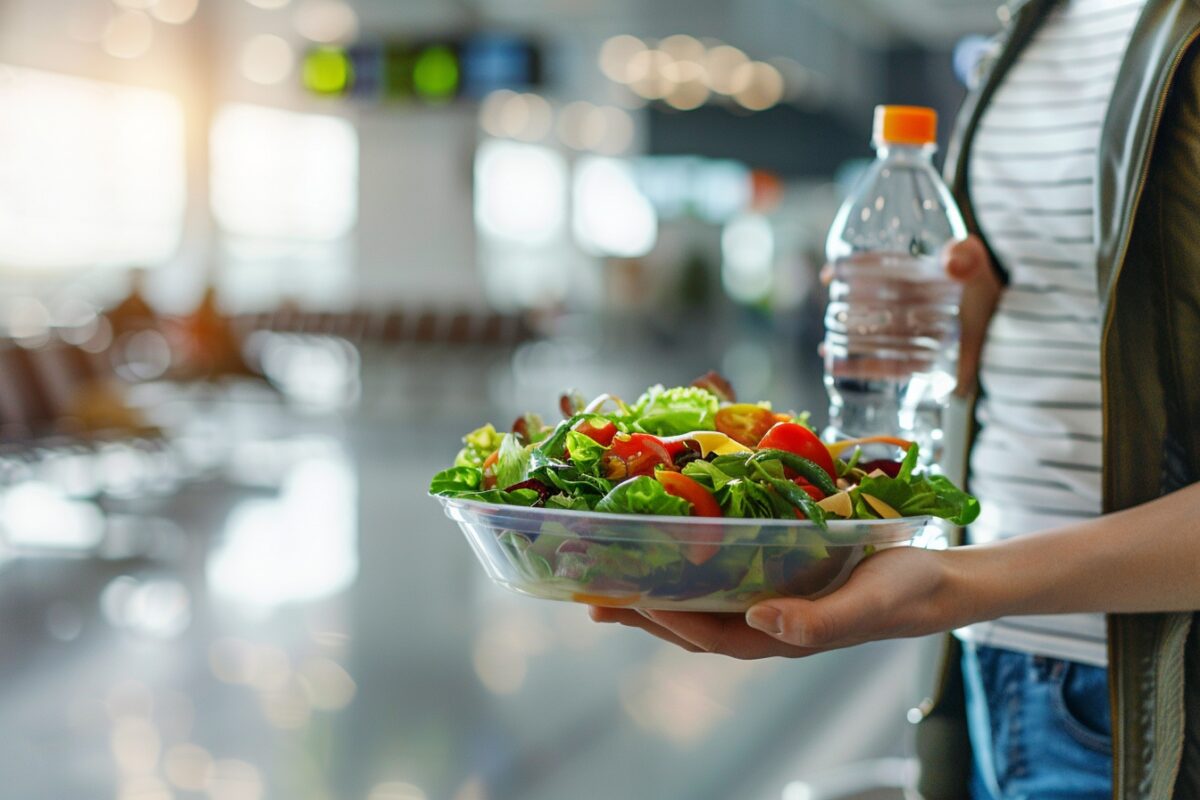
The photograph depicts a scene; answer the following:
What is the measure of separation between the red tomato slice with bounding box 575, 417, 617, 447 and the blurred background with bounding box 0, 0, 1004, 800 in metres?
0.77

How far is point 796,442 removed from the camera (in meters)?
1.18

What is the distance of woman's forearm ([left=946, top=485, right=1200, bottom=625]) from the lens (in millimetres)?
1179

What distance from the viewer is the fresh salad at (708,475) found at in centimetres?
107

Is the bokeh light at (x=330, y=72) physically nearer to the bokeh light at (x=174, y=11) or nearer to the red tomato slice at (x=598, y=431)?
the bokeh light at (x=174, y=11)

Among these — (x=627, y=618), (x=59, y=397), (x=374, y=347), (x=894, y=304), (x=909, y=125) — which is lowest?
(x=374, y=347)

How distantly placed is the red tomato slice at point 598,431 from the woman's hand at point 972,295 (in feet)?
1.80

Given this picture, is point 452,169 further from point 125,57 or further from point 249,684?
point 249,684

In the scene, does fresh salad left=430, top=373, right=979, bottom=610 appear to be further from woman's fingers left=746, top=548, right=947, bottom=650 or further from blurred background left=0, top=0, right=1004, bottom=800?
blurred background left=0, top=0, right=1004, bottom=800

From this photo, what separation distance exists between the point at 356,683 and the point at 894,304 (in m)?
3.42

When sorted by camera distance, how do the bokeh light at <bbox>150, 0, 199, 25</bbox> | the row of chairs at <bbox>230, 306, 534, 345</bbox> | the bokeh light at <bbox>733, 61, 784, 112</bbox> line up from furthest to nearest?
1. the bokeh light at <bbox>733, 61, 784, 112</bbox>
2. the bokeh light at <bbox>150, 0, 199, 25</bbox>
3. the row of chairs at <bbox>230, 306, 534, 345</bbox>

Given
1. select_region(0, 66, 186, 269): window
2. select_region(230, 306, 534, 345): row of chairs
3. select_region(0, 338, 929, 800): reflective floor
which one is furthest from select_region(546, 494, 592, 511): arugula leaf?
select_region(0, 66, 186, 269): window

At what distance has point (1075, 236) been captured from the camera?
1.48 m

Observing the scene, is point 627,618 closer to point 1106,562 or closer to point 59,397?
point 1106,562

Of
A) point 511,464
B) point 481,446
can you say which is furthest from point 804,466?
point 481,446
